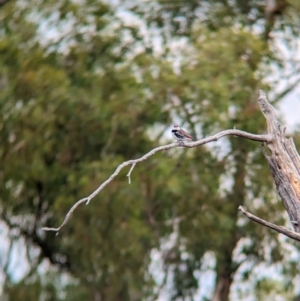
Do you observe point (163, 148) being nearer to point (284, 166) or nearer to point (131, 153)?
point (284, 166)

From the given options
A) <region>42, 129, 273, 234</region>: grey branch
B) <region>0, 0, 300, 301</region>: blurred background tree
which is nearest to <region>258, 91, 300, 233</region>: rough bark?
<region>42, 129, 273, 234</region>: grey branch

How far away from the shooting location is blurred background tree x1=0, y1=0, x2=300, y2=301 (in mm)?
21703

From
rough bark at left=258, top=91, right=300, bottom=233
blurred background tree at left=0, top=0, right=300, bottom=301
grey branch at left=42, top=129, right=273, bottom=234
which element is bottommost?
blurred background tree at left=0, top=0, right=300, bottom=301

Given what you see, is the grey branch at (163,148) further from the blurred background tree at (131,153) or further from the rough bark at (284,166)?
the blurred background tree at (131,153)

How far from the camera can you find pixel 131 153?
2314 cm

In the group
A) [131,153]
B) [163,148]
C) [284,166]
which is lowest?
[131,153]

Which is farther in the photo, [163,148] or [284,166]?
[284,166]

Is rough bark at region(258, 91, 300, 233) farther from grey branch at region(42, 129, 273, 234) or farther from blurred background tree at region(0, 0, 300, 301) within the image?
blurred background tree at region(0, 0, 300, 301)

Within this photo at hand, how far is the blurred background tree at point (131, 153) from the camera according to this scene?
21.7 m

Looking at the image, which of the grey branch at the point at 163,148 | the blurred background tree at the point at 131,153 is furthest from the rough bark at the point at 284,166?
the blurred background tree at the point at 131,153

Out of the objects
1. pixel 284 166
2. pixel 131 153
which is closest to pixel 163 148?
pixel 284 166

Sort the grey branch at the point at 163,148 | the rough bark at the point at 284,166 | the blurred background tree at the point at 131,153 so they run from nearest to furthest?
A: 1. the grey branch at the point at 163,148
2. the rough bark at the point at 284,166
3. the blurred background tree at the point at 131,153

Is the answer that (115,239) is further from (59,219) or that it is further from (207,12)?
(207,12)

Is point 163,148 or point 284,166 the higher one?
point 163,148
